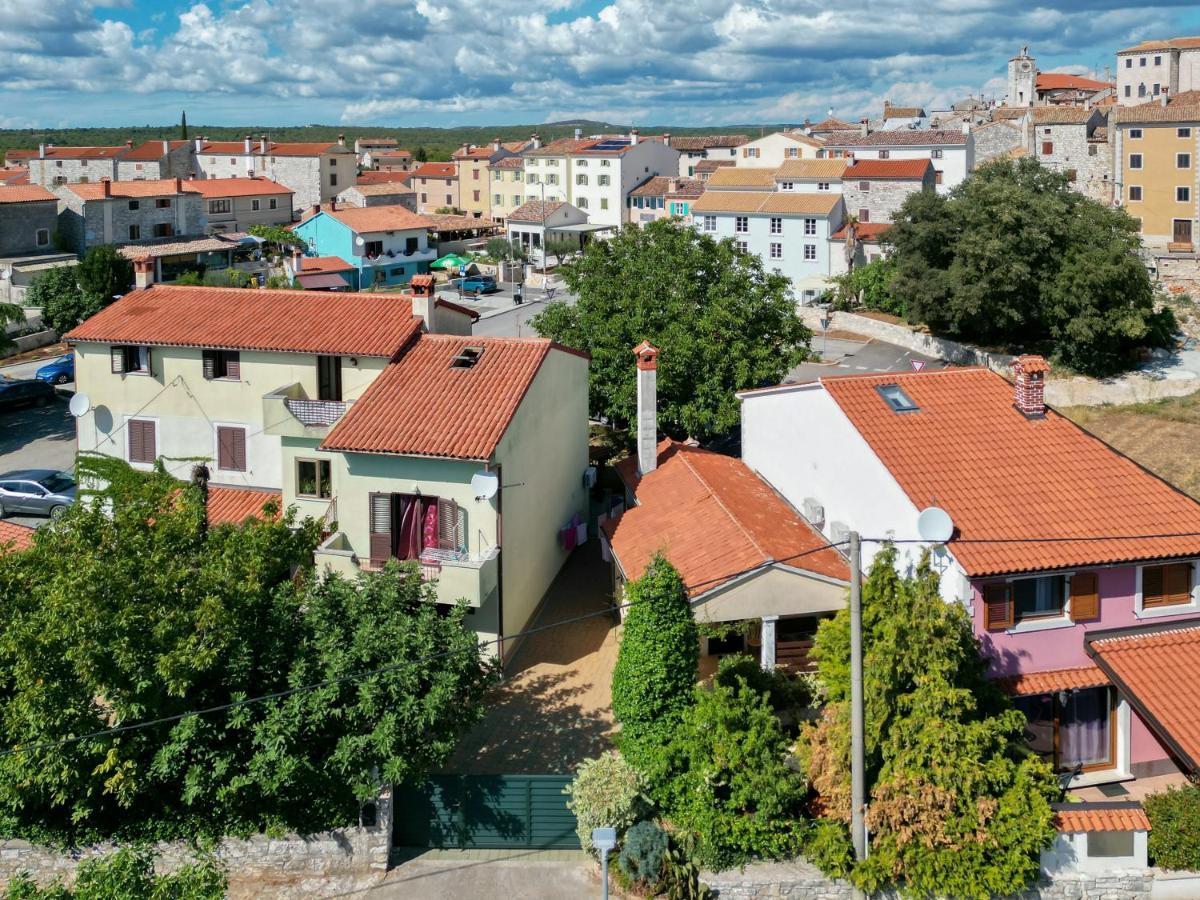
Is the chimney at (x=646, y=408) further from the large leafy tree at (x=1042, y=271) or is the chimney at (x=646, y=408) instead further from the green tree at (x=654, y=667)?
the large leafy tree at (x=1042, y=271)

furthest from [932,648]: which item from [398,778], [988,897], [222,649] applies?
[222,649]

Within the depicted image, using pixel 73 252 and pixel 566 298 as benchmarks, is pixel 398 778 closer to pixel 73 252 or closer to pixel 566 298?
pixel 566 298

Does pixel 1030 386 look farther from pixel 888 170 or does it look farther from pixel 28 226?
pixel 28 226

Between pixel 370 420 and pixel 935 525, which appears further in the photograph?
pixel 370 420

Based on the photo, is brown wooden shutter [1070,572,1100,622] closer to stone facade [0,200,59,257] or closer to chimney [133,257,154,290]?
chimney [133,257,154,290]

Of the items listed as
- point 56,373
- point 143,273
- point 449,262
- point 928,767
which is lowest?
point 928,767

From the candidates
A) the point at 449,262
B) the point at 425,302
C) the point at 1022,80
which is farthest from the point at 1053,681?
the point at 1022,80
